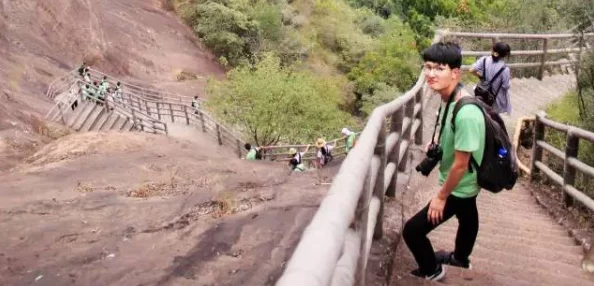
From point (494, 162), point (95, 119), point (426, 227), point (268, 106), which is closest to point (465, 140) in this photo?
point (494, 162)

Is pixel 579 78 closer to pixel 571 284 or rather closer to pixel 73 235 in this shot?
pixel 571 284

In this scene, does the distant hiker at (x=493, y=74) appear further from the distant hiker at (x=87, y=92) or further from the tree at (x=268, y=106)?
the tree at (x=268, y=106)

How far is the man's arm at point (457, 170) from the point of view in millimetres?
3299

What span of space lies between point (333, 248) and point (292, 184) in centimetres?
833

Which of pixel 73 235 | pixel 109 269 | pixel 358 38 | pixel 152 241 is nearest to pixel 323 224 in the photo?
pixel 109 269

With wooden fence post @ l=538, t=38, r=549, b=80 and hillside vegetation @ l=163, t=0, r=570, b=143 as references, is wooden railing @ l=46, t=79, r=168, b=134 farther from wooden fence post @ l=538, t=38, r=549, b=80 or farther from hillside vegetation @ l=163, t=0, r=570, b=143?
wooden fence post @ l=538, t=38, r=549, b=80

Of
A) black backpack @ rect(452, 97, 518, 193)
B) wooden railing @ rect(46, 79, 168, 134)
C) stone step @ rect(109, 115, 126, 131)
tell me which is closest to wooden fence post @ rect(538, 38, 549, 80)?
black backpack @ rect(452, 97, 518, 193)

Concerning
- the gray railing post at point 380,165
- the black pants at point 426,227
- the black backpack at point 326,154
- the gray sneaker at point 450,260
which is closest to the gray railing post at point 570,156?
the gray sneaker at point 450,260

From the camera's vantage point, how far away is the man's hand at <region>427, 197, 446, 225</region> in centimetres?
358

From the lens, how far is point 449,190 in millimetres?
3494

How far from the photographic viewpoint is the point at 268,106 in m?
26.7

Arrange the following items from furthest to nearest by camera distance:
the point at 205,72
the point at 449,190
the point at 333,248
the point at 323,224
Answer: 1. the point at 205,72
2. the point at 449,190
3. the point at 323,224
4. the point at 333,248

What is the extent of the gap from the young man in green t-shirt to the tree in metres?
22.9

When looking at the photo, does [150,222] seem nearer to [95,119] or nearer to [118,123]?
[118,123]
